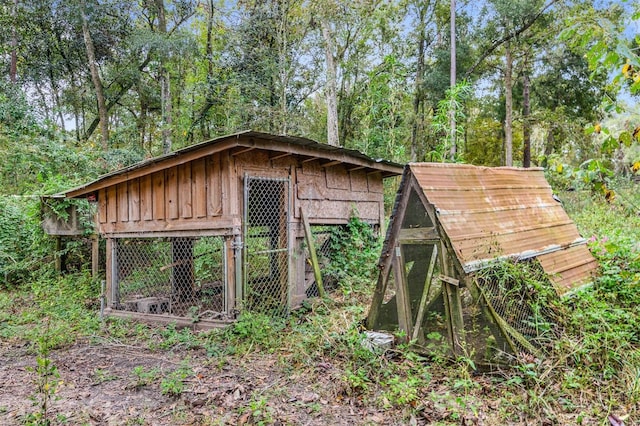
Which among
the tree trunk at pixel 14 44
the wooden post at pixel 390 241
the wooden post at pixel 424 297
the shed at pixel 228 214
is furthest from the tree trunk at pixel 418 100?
the tree trunk at pixel 14 44

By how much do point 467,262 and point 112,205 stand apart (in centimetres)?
611

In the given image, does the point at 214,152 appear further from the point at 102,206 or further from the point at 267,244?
the point at 102,206

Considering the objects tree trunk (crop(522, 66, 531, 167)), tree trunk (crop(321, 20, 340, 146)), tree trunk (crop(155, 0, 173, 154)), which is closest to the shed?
tree trunk (crop(321, 20, 340, 146))

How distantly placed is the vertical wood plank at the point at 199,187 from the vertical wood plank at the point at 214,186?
92mm

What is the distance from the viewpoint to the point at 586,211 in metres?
9.70

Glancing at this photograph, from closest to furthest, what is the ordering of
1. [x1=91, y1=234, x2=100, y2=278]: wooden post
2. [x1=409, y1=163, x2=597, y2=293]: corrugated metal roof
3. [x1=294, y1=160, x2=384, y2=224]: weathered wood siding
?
[x1=409, y1=163, x2=597, y2=293]: corrugated metal roof < [x1=294, y1=160, x2=384, y2=224]: weathered wood siding < [x1=91, y1=234, x2=100, y2=278]: wooden post

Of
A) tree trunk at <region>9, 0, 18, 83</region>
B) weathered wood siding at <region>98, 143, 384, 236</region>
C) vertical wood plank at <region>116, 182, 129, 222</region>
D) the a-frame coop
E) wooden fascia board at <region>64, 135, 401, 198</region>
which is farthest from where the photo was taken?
tree trunk at <region>9, 0, 18, 83</region>

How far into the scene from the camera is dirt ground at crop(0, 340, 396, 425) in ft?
11.1

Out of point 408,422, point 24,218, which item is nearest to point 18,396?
point 408,422

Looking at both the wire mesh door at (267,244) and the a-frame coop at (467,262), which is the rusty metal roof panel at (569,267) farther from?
the wire mesh door at (267,244)

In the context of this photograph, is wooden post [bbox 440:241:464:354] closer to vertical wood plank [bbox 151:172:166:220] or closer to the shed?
the shed

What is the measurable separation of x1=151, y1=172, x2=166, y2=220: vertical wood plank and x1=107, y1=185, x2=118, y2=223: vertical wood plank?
40.8 inches

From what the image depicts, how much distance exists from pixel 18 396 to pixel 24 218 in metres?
7.28

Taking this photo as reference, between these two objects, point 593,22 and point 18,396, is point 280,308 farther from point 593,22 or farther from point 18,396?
point 593,22
